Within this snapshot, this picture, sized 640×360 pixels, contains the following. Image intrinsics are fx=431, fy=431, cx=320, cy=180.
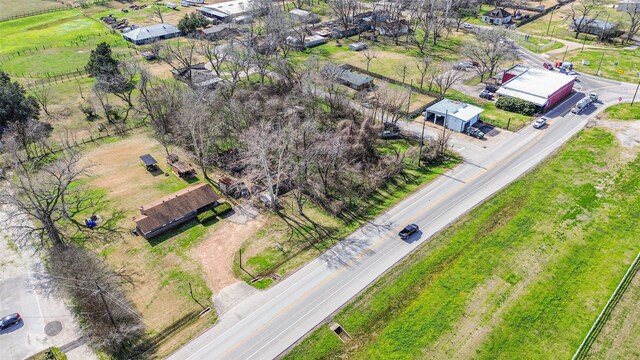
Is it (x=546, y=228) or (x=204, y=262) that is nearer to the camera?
(x=204, y=262)

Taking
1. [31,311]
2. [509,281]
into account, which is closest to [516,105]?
[509,281]

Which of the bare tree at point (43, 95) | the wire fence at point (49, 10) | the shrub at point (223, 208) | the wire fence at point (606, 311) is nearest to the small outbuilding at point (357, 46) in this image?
the shrub at point (223, 208)

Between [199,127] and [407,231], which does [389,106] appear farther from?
[199,127]

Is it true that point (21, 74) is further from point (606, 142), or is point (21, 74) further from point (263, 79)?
point (606, 142)

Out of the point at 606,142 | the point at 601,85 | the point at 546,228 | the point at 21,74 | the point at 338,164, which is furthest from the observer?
the point at 21,74

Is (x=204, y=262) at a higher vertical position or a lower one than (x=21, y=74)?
lower

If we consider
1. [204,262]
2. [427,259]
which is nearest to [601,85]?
[427,259]

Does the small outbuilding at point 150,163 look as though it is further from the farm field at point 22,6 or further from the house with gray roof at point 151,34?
the farm field at point 22,6

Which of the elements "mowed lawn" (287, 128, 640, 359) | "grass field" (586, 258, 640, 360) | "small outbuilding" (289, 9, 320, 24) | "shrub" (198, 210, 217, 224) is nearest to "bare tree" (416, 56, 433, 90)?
"mowed lawn" (287, 128, 640, 359)
